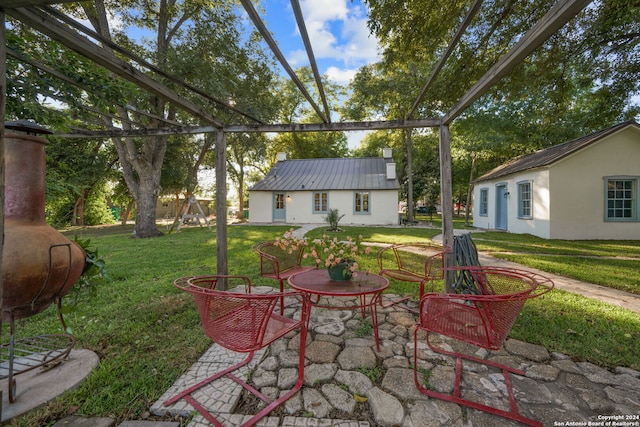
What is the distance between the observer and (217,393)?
1.92 meters

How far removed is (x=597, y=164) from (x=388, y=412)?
11.0m

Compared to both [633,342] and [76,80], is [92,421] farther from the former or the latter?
[633,342]

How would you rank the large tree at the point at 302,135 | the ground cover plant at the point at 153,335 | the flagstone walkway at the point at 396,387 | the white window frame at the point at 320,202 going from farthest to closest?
the large tree at the point at 302,135
the white window frame at the point at 320,202
the ground cover plant at the point at 153,335
the flagstone walkway at the point at 396,387

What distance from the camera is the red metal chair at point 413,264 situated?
3274 mm

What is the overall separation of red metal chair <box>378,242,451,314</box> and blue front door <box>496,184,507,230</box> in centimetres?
698

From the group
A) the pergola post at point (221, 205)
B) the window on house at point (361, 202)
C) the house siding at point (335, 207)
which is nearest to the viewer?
the pergola post at point (221, 205)

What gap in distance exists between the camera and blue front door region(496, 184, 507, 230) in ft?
38.0

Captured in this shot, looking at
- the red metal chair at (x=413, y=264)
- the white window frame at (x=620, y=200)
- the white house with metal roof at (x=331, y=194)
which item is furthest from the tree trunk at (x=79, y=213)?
the white window frame at (x=620, y=200)

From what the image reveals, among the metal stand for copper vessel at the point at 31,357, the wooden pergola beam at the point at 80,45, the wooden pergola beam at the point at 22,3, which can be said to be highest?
the wooden pergola beam at the point at 80,45

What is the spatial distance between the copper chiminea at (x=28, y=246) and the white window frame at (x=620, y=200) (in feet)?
41.2

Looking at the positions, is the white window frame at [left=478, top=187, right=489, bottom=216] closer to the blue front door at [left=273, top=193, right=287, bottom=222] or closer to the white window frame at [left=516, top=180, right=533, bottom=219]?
the white window frame at [left=516, top=180, right=533, bottom=219]

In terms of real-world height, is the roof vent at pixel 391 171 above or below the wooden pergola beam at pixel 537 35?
above

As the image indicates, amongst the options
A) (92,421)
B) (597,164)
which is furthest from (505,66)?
(597,164)

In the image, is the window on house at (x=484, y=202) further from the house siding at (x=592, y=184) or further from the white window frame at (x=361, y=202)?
the white window frame at (x=361, y=202)
